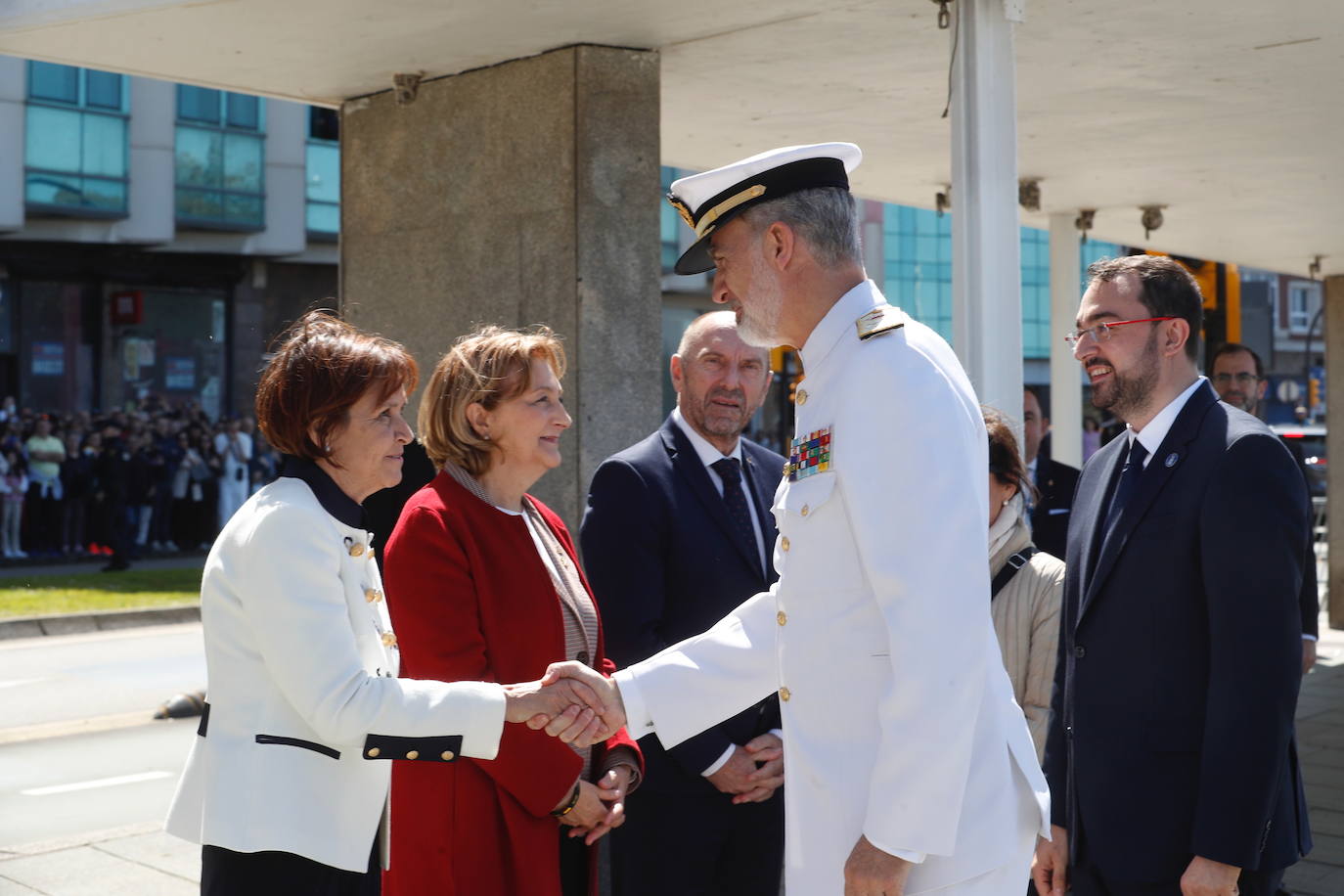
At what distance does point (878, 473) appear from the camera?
2.51 metres

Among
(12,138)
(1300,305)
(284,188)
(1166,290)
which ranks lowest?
(1166,290)

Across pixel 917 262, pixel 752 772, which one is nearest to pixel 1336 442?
pixel 752 772

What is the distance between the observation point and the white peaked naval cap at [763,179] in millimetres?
2820

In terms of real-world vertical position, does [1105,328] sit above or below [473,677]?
above

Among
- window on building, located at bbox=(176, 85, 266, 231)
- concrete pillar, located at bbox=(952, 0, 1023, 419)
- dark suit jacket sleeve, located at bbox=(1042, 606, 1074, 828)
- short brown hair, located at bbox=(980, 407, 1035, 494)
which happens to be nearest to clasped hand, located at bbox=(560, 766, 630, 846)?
dark suit jacket sleeve, located at bbox=(1042, 606, 1074, 828)

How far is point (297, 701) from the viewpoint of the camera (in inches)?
111


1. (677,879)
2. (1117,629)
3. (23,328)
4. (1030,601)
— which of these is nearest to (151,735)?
(677,879)

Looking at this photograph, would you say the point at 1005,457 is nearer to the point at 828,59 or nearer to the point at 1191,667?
the point at 1191,667

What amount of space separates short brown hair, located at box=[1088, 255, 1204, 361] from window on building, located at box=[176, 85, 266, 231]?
30.8m

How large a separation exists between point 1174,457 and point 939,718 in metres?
1.23

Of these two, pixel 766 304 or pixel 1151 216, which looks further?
pixel 1151 216

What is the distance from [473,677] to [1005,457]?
1.72 meters

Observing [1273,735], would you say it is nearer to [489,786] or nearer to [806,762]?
[806,762]

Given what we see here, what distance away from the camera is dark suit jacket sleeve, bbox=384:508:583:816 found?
3.41 m
